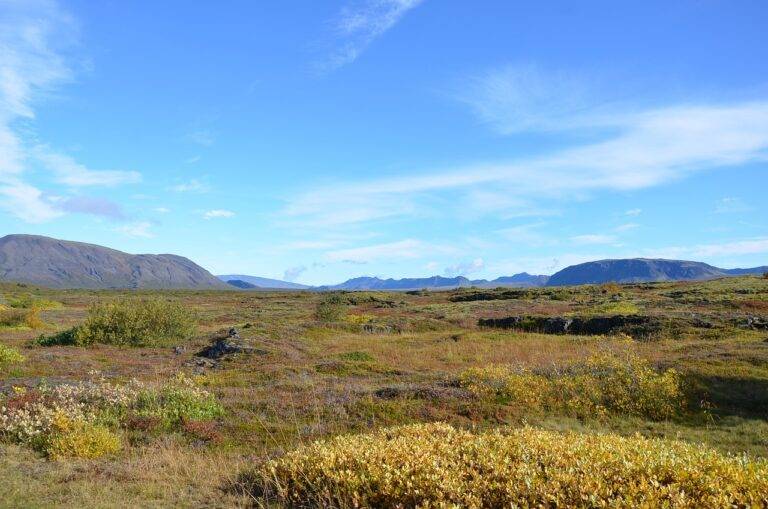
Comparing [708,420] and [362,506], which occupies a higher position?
[362,506]

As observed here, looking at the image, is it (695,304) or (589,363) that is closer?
(589,363)

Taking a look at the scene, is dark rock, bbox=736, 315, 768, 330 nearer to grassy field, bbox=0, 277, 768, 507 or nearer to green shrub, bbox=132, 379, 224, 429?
grassy field, bbox=0, 277, 768, 507

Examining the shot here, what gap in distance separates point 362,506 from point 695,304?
158 feet

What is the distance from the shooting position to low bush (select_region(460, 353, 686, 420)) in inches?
558

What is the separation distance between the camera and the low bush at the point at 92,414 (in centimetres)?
1001

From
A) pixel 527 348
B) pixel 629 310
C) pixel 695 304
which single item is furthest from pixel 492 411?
pixel 695 304

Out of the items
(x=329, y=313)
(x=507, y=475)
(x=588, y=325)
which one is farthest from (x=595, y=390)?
(x=329, y=313)

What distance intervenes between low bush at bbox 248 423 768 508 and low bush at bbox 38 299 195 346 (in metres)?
25.9

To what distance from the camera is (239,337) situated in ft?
93.2

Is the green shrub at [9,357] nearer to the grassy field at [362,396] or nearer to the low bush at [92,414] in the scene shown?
the grassy field at [362,396]

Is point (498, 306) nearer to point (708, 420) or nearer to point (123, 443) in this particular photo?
point (708, 420)

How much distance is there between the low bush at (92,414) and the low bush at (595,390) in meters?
7.99

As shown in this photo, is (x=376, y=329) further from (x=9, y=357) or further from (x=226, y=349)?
(x=9, y=357)

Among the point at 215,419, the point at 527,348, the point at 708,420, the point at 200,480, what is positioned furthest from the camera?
the point at 527,348
